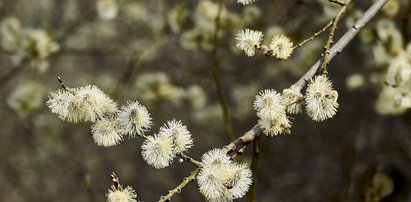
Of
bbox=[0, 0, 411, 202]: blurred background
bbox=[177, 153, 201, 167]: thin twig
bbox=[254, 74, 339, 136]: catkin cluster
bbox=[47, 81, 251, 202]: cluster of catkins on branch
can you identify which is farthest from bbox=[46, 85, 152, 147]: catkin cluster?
bbox=[0, 0, 411, 202]: blurred background

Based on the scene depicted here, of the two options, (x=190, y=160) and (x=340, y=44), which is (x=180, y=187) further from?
(x=340, y=44)

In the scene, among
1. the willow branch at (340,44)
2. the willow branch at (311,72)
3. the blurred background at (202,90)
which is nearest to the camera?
the willow branch at (311,72)

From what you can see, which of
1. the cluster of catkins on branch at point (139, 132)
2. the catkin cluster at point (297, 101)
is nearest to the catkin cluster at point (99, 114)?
the cluster of catkins on branch at point (139, 132)

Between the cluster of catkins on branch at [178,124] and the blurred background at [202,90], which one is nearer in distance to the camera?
the cluster of catkins on branch at [178,124]

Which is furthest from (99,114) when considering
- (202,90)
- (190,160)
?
(202,90)

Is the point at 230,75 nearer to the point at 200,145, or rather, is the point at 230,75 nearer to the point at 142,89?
the point at 142,89

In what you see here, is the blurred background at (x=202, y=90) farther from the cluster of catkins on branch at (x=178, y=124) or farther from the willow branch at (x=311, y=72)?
the cluster of catkins on branch at (x=178, y=124)

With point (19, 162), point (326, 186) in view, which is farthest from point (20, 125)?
point (326, 186)

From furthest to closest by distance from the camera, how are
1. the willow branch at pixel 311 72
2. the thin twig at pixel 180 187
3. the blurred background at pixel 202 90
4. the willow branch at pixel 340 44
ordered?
the blurred background at pixel 202 90 < the willow branch at pixel 340 44 < the willow branch at pixel 311 72 < the thin twig at pixel 180 187

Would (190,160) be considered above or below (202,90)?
below
